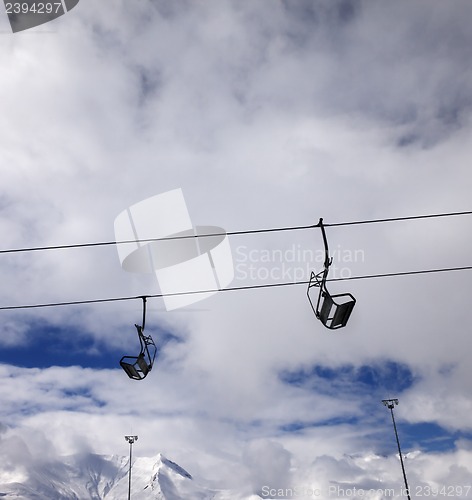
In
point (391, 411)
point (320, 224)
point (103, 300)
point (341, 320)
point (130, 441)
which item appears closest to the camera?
point (341, 320)

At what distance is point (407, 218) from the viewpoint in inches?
373

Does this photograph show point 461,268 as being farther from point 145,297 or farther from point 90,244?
point 90,244

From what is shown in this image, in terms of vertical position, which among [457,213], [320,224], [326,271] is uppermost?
[457,213]

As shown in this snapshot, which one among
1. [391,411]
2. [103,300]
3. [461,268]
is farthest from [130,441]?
[461,268]

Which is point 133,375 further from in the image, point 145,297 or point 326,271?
point 326,271

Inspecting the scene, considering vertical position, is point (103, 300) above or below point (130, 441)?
below

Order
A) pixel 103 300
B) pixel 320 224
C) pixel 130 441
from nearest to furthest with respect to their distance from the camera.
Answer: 1. pixel 320 224
2. pixel 103 300
3. pixel 130 441

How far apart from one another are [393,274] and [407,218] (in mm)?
1452

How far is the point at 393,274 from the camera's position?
10219 mm

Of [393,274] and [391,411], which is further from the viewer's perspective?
[391,411]

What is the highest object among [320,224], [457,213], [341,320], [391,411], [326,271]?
[391,411]

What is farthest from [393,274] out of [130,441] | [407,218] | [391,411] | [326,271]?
[130,441]

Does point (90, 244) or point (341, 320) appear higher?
point (90, 244)

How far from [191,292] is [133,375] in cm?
248
